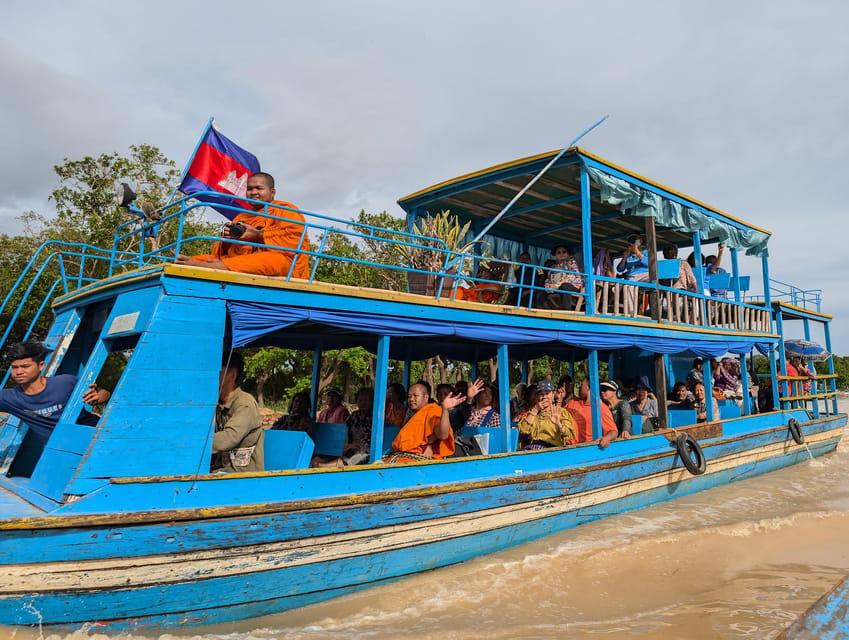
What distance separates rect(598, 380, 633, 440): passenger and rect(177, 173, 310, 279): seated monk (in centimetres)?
450

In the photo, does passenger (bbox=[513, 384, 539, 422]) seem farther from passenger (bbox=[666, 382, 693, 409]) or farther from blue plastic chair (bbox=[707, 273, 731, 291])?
blue plastic chair (bbox=[707, 273, 731, 291])

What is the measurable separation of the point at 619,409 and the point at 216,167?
573 cm

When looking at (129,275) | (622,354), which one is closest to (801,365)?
(622,354)

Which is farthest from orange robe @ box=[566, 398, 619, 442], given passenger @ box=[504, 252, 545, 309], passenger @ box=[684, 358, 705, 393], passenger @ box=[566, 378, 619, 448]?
passenger @ box=[684, 358, 705, 393]

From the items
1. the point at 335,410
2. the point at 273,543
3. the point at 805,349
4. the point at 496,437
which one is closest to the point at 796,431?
the point at 805,349

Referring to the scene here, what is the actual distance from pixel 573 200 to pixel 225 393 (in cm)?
589

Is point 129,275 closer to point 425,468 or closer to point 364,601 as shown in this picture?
point 425,468

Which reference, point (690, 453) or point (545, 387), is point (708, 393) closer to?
point (690, 453)

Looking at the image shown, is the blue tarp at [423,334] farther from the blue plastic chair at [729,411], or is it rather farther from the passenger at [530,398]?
the blue plastic chair at [729,411]

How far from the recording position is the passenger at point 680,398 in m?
9.02

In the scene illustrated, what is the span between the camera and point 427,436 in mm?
5324

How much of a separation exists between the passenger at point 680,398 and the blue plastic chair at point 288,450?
6642mm

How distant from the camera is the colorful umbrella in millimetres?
12008

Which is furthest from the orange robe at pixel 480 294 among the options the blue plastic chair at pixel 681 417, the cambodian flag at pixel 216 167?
the blue plastic chair at pixel 681 417
